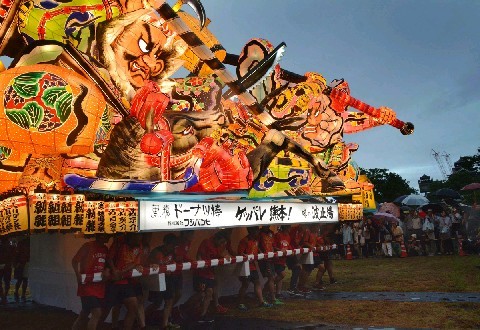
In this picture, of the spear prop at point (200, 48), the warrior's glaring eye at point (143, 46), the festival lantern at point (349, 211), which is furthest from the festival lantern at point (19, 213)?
the festival lantern at point (349, 211)

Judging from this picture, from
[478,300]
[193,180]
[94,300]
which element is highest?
[193,180]

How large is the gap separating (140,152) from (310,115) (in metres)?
7.50

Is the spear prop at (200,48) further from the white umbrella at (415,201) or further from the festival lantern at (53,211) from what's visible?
the white umbrella at (415,201)

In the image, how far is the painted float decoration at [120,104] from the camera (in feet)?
20.6

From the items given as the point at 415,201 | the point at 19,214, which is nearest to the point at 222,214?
the point at 19,214

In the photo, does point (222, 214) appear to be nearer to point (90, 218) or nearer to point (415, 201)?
point (90, 218)

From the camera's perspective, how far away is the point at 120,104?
8555 mm

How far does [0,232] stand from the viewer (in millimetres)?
6199

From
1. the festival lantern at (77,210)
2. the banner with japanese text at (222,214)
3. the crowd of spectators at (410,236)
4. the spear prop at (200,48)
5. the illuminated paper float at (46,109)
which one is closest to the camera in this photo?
the illuminated paper float at (46,109)

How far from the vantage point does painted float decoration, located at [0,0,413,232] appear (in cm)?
628

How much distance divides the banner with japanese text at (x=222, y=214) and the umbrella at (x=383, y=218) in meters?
13.3

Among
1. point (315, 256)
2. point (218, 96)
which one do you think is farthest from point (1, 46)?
point (315, 256)

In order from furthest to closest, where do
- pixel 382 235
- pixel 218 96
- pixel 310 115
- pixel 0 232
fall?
pixel 382 235 → pixel 310 115 → pixel 218 96 → pixel 0 232

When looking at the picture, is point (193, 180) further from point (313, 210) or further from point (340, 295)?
point (340, 295)
